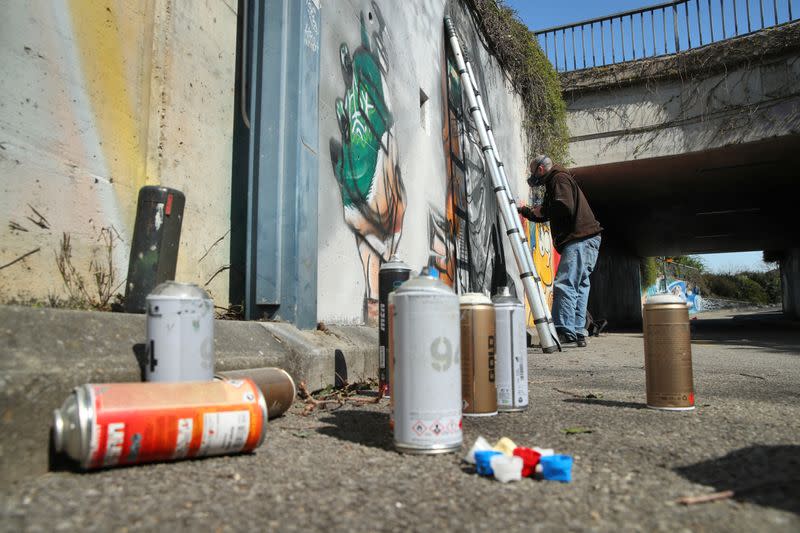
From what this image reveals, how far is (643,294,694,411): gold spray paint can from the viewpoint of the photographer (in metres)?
2.27

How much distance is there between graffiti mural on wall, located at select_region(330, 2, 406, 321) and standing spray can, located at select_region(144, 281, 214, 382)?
1974 millimetres

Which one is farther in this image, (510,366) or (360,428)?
(510,366)

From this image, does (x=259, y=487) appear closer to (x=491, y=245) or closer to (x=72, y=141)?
(x=72, y=141)

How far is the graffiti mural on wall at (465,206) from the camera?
19.5 feet

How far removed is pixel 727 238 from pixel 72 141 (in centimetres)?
2032

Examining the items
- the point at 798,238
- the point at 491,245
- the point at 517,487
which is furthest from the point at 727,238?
the point at 517,487

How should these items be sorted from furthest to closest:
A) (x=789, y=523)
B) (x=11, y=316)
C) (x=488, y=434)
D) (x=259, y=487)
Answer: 1. (x=488, y=434)
2. (x=11, y=316)
3. (x=259, y=487)
4. (x=789, y=523)

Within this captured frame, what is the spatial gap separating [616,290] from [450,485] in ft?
56.1

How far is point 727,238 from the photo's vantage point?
18.6 metres

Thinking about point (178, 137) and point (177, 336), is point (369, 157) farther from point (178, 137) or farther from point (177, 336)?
point (177, 336)

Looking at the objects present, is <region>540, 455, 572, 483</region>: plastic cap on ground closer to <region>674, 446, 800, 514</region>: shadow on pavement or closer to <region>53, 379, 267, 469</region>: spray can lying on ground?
<region>674, 446, 800, 514</region>: shadow on pavement

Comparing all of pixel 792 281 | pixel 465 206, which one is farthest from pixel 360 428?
pixel 792 281

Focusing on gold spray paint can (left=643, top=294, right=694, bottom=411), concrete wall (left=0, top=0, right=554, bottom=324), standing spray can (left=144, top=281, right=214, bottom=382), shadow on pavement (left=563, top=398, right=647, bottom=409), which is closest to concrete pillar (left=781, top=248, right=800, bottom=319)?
concrete wall (left=0, top=0, right=554, bottom=324)

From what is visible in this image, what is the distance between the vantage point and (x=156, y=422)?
1.43m
